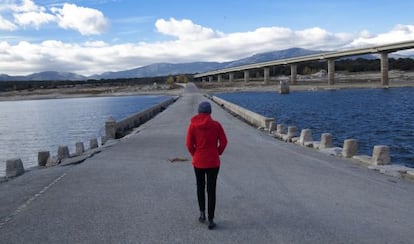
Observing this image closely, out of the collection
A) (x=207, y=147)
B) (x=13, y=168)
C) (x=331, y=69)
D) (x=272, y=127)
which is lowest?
(x=272, y=127)

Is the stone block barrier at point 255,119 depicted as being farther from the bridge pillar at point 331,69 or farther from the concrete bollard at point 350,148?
the bridge pillar at point 331,69

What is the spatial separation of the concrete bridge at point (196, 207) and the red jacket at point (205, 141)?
3.34 ft

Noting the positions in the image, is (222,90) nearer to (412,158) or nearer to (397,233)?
(412,158)

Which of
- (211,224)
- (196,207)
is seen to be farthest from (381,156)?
(211,224)

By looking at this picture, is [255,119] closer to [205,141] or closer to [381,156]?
[381,156]

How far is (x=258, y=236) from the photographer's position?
283 inches

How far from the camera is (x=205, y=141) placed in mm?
7551

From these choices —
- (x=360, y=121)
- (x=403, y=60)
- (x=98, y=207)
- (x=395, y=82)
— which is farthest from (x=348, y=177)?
(x=403, y=60)

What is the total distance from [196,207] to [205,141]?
5.70 feet

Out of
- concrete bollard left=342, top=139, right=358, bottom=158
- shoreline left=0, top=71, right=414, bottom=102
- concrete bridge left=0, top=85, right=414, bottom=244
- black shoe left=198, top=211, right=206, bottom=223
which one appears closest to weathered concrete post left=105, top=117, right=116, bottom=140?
concrete bridge left=0, top=85, right=414, bottom=244

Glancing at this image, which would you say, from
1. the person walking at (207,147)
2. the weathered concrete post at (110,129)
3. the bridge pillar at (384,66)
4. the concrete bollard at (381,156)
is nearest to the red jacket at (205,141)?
the person walking at (207,147)

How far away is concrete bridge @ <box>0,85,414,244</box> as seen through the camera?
24.0 feet

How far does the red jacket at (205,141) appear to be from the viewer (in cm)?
755

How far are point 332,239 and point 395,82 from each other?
434 ft
